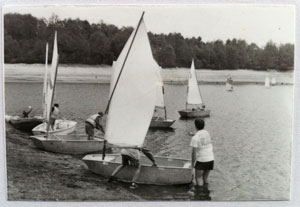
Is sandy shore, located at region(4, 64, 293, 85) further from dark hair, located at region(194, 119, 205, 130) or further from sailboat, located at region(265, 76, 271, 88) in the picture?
dark hair, located at region(194, 119, 205, 130)

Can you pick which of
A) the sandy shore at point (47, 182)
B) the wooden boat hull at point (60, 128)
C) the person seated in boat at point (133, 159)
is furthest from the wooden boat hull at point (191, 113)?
the wooden boat hull at point (60, 128)

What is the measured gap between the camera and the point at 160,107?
9.70 meters

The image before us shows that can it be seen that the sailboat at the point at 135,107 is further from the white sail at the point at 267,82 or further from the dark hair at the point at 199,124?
the white sail at the point at 267,82

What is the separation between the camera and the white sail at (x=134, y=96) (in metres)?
8.61

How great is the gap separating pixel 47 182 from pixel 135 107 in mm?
2200

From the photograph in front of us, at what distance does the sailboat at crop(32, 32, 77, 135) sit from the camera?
9011mm

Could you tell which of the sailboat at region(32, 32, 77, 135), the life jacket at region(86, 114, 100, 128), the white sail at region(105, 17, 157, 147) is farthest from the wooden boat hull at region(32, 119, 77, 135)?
the white sail at region(105, 17, 157, 147)

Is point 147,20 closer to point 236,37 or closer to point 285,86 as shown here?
point 236,37

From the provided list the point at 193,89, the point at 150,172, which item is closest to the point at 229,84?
the point at 193,89

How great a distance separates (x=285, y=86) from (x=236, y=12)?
169cm

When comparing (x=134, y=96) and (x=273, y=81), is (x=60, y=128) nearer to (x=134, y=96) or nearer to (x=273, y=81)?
(x=134, y=96)

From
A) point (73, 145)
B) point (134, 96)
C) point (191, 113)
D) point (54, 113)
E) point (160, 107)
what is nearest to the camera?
point (134, 96)

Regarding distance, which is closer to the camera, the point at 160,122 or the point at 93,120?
the point at 93,120

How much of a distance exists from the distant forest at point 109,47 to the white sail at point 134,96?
0.39 meters
